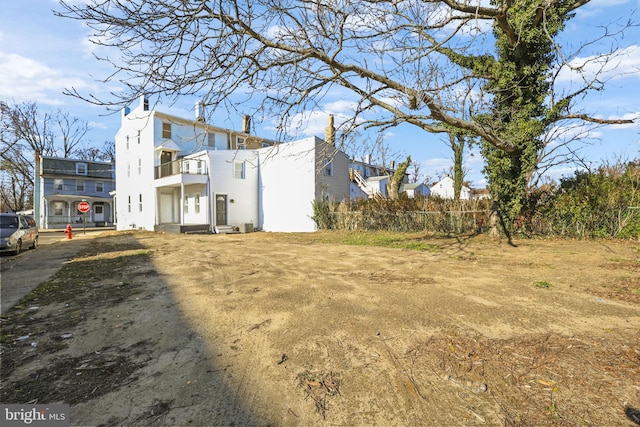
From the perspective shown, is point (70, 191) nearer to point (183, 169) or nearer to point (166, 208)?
point (166, 208)

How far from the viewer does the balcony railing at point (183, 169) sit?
19609 millimetres

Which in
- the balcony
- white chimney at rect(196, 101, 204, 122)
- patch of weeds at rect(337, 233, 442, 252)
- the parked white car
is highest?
the balcony

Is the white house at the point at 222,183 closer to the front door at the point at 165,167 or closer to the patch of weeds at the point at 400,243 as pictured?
the front door at the point at 165,167

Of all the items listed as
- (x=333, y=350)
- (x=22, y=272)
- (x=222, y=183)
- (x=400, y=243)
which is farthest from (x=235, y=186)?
(x=333, y=350)

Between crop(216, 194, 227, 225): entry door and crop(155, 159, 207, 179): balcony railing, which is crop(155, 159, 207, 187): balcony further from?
crop(216, 194, 227, 225): entry door

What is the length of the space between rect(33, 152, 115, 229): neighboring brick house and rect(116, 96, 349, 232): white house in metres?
12.8

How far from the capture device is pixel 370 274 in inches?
260

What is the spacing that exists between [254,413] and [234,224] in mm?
19175

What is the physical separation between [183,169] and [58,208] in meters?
22.3

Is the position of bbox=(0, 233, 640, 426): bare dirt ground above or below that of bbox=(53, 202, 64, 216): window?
below

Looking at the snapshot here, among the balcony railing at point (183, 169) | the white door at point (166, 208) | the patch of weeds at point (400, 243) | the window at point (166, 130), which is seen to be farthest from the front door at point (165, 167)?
the patch of weeds at point (400, 243)

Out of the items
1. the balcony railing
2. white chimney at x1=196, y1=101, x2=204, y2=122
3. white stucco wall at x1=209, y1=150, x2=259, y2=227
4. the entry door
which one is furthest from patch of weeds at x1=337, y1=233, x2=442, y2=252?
the balcony railing

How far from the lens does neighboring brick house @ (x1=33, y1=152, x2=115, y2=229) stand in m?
30.6

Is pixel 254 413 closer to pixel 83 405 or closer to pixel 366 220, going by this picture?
pixel 83 405
